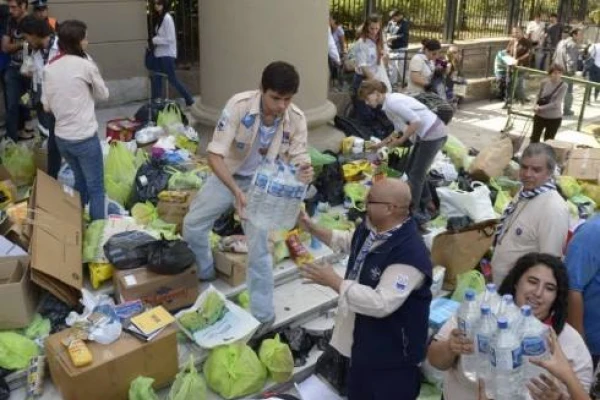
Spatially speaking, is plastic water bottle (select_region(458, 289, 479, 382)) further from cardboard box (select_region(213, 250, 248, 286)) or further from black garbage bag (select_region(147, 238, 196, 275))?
cardboard box (select_region(213, 250, 248, 286))

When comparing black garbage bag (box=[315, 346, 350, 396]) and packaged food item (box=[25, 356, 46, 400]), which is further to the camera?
black garbage bag (box=[315, 346, 350, 396])

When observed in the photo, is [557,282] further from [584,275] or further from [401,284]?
[401,284]

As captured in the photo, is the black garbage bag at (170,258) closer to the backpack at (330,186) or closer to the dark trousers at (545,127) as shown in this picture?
the backpack at (330,186)

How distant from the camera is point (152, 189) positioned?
5.59 meters

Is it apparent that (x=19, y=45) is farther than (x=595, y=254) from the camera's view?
Yes

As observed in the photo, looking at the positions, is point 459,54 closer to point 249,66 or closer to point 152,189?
point 249,66

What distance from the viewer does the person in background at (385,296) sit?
2648mm

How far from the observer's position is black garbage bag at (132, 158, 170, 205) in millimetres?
5582

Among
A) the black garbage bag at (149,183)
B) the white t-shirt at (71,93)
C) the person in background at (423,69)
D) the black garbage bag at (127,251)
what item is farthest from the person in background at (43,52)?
the person in background at (423,69)

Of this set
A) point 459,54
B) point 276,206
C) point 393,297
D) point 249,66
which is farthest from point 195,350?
point 459,54

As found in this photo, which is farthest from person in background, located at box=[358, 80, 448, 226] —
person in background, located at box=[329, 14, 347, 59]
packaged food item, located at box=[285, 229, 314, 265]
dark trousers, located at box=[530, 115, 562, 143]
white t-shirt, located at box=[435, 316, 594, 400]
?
person in background, located at box=[329, 14, 347, 59]

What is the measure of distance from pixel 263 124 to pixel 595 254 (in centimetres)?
206

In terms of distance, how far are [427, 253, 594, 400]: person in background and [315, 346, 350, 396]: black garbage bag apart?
121 centimetres

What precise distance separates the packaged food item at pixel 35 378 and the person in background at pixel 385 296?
1845 millimetres
